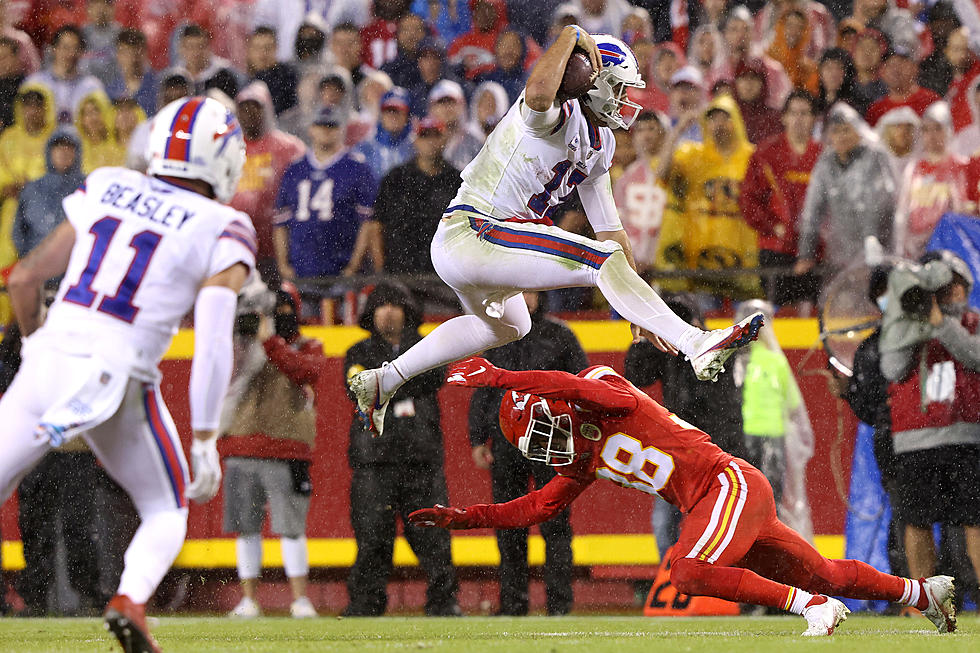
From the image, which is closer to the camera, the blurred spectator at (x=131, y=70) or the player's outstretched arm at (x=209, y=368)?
the player's outstretched arm at (x=209, y=368)

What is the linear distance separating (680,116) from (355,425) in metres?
3.24

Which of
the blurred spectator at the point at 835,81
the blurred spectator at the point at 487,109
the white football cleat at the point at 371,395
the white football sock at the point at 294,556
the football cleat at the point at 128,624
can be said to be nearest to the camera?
the football cleat at the point at 128,624

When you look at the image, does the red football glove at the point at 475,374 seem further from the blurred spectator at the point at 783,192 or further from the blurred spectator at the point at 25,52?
the blurred spectator at the point at 25,52

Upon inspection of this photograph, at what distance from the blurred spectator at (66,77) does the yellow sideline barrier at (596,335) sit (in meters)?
2.56

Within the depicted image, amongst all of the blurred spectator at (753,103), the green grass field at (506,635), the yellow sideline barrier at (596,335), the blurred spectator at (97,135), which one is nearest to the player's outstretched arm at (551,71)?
the green grass field at (506,635)

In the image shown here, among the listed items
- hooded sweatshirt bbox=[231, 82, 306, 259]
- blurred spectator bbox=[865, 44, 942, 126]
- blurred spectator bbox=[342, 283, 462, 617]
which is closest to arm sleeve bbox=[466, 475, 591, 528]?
blurred spectator bbox=[342, 283, 462, 617]

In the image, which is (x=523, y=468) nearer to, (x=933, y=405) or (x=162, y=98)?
(x=933, y=405)

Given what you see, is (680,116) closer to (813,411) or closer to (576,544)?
(813,411)

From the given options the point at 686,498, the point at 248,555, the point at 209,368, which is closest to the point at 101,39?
the point at 248,555

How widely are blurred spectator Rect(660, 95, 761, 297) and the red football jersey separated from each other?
3.42m

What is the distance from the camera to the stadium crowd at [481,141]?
325 inches

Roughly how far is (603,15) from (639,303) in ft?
19.1

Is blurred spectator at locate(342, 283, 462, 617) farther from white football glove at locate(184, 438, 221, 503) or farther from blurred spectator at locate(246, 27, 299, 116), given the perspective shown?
white football glove at locate(184, 438, 221, 503)

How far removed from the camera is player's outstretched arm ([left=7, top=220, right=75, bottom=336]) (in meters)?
4.49
